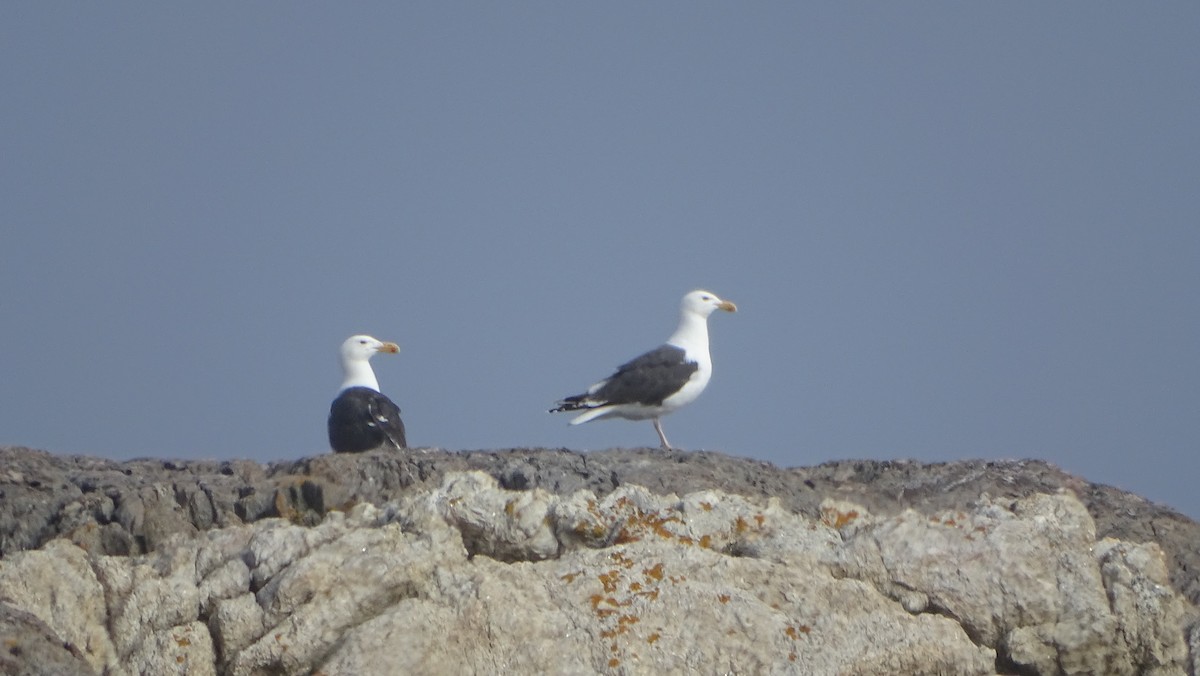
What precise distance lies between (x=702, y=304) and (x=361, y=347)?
4.66 m

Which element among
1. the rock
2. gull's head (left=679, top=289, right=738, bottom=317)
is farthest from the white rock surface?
gull's head (left=679, top=289, right=738, bottom=317)

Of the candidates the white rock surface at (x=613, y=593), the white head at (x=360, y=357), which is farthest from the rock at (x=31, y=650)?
the white head at (x=360, y=357)

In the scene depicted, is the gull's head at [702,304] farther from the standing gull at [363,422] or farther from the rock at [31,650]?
the rock at [31,650]

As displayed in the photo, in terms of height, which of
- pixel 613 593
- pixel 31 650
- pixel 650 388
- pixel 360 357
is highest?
pixel 360 357

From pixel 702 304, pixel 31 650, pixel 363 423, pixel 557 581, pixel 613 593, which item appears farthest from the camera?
pixel 702 304

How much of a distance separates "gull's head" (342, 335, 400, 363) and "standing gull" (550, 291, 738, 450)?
91.8 inches

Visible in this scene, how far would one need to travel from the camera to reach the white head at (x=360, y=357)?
18203 mm

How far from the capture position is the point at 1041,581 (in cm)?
767

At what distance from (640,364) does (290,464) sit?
895 centimetres

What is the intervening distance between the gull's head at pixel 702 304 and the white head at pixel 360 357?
3975 millimetres

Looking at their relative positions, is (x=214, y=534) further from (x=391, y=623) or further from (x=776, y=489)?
(x=776, y=489)

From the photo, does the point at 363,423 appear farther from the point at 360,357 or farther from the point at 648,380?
the point at 648,380

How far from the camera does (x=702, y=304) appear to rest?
20109 millimetres

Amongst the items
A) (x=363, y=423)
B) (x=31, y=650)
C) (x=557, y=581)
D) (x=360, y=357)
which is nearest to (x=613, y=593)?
(x=557, y=581)
